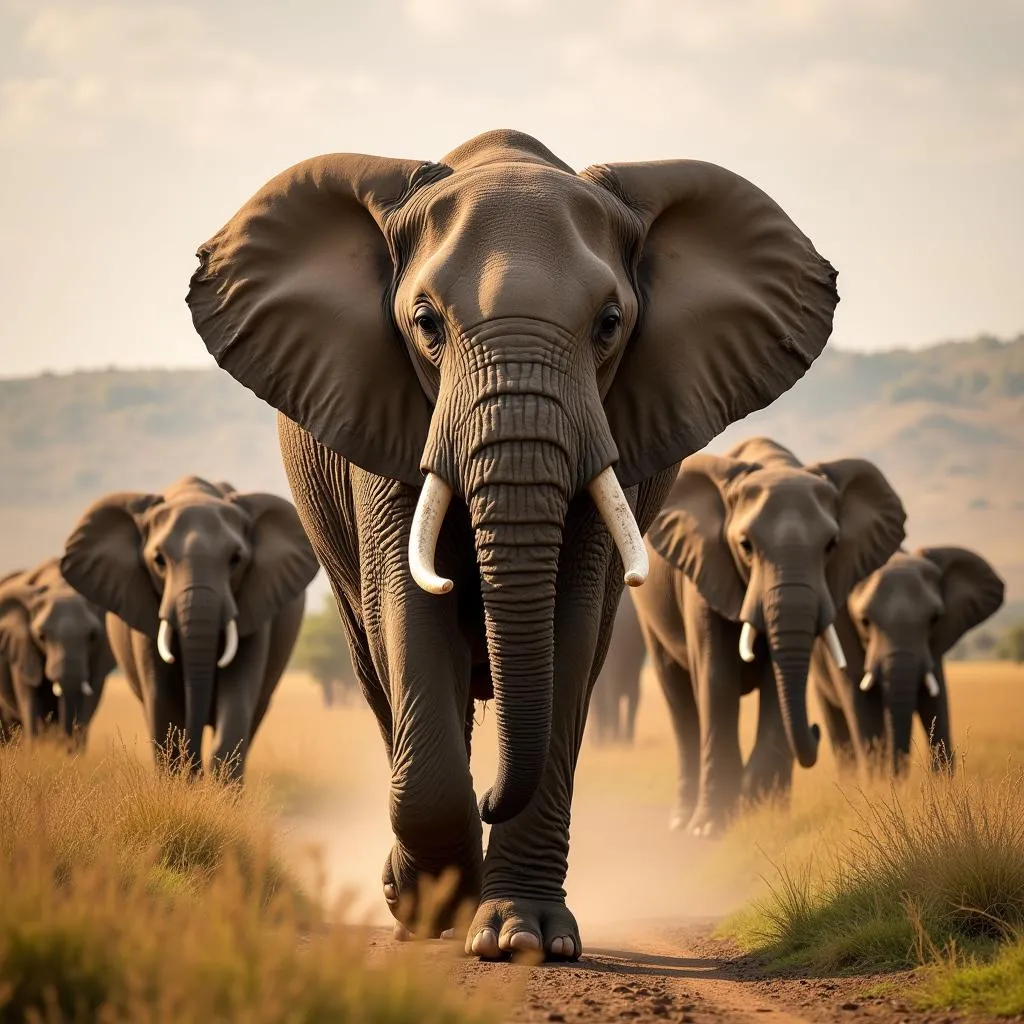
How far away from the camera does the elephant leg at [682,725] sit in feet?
49.0

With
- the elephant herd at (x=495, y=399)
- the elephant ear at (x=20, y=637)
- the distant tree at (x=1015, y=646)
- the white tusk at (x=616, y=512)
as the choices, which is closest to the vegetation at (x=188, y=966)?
the elephant herd at (x=495, y=399)

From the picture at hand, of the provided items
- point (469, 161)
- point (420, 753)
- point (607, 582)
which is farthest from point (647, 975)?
point (469, 161)

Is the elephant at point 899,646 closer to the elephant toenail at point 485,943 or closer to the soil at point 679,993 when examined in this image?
the soil at point 679,993

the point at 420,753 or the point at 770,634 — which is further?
the point at 770,634

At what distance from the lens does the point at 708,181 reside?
796 cm

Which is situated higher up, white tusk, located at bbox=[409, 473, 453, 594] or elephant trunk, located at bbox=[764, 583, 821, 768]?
elephant trunk, located at bbox=[764, 583, 821, 768]

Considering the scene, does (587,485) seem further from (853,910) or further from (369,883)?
(369,883)

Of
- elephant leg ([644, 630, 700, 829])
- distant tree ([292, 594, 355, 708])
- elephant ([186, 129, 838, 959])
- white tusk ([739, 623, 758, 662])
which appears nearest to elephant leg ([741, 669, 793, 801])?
white tusk ([739, 623, 758, 662])

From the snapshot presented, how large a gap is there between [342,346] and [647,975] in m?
2.80

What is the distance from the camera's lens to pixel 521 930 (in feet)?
21.9

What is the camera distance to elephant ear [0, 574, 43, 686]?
63.3 ft

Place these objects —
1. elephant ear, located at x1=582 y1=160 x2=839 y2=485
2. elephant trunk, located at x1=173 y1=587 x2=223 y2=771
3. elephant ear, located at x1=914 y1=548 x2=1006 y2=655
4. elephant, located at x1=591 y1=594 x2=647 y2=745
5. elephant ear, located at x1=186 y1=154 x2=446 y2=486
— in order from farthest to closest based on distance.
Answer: elephant, located at x1=591 y1=594 x2=647 y2=745 → elephant ear, located at x1=914 y1=548 x2=1006 y2=655 → elephant trunk, located at x1=173 y1=587 x2=223 y2=771 → elephant ear, located at x1=582 y1=160 x2=839 y2=485 → elephant ear, located at x1=186 y1=154 x2=446 y2=486

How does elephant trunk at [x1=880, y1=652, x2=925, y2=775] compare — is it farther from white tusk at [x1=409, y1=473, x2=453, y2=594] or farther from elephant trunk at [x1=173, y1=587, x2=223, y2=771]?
white tusk at [x1=409, y1=473, x2=453, y2=594]

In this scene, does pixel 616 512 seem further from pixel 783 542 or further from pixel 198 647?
pixel 198 647
